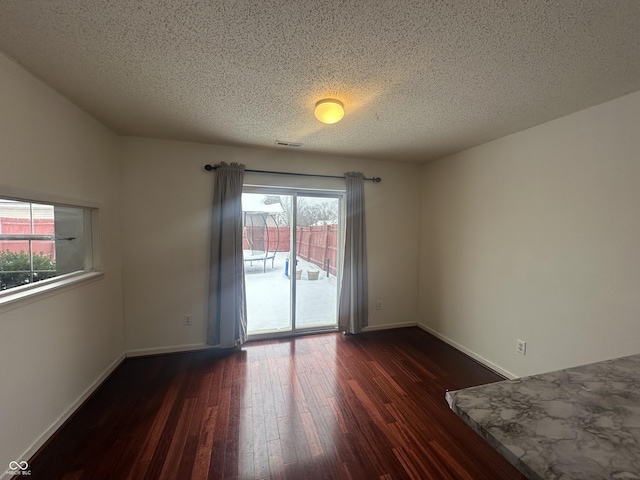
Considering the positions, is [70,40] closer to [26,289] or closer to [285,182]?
[26,289]

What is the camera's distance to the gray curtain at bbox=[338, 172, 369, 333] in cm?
338

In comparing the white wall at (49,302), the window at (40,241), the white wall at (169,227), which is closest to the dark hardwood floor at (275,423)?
the white wall at (49,302)

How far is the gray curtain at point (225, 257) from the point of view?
9.49 ft

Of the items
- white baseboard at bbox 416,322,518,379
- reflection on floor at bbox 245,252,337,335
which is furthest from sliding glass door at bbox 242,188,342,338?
white baseboard at bbox 416,322,518,379

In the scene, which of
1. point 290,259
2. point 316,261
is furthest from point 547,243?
point 290,259

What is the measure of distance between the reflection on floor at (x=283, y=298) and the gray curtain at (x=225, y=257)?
0.33 metres

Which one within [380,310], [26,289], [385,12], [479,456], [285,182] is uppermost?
[385,12]

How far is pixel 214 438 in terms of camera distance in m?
1.74

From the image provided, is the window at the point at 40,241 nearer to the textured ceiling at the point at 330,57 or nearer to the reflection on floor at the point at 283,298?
the textured ceiling at the point at 330,57

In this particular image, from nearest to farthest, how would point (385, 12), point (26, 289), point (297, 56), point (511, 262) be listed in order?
point (385, 12), point (297, 56), point (26, 289), point (511, 262)

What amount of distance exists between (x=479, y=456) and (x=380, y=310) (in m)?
2.08

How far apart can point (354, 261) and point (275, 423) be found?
203 cm

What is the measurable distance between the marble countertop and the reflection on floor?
9.02 ft

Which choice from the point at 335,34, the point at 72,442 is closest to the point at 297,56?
the point at 335,34
